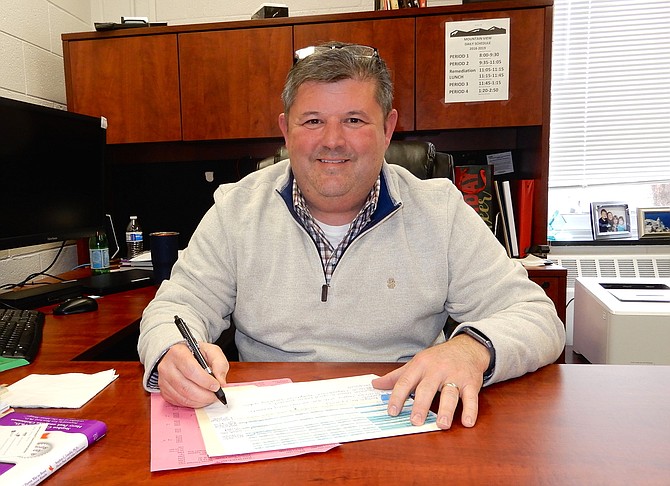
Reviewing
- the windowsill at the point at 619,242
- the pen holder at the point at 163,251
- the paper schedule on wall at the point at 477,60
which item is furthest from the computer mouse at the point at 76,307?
the windowsill at the point at 619,242

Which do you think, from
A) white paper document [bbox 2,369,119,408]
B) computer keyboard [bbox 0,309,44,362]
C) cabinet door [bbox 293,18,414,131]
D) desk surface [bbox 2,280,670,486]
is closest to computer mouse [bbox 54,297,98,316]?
computer keyboard [bbox 0,309,44,362]

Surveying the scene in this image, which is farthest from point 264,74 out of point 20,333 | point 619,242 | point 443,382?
point 619,242

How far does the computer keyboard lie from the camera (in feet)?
3.24

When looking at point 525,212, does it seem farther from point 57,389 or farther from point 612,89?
point 57,389

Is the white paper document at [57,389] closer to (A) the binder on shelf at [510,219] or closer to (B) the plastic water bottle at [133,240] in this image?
(B) the plastic water bottle at [133,240]

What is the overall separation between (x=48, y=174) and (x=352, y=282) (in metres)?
1.04

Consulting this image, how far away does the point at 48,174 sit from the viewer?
156 cm

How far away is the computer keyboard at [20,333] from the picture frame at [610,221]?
2.34m

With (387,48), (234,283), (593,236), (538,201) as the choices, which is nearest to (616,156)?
(593,236)

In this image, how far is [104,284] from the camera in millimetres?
1667

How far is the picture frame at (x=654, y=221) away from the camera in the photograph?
7.79 ft

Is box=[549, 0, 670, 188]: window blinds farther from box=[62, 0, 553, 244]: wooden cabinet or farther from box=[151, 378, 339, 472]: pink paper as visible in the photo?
box=[151, 378, 339, 472]: pink paper

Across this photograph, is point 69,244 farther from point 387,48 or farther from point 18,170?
point 387,48

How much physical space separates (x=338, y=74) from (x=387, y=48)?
102cm
